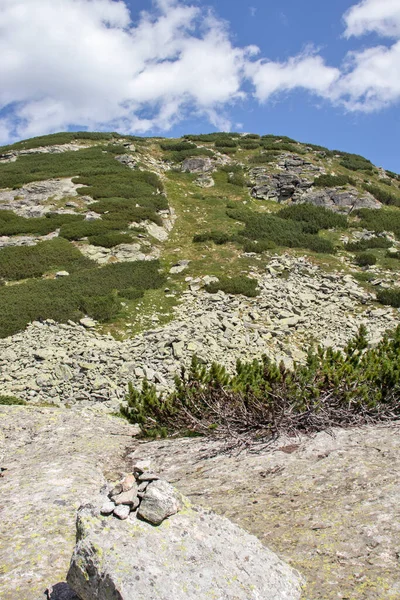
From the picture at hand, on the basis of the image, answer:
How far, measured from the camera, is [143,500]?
3.60m

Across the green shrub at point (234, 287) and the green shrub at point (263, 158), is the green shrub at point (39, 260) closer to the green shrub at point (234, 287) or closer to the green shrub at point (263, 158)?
the green shrub at point (234, 287)

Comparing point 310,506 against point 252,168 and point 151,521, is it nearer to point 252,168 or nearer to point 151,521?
point 151,521

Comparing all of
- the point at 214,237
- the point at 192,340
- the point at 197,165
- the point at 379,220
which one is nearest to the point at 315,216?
the point at 379,220

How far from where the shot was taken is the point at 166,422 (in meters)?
9.09

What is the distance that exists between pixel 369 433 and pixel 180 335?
10552mm

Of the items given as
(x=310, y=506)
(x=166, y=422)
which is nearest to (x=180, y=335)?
(x=166, y=422)

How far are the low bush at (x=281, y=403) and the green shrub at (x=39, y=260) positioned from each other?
52.8ft

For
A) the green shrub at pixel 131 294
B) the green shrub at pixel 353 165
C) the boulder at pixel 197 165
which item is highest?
the green shrub at pixel 353 165

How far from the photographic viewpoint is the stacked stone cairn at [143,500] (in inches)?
138

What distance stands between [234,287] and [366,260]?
10726mm

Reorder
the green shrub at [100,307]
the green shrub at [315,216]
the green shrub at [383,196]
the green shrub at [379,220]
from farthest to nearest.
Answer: the green shrub at [383,196] < the green shrub at [315,216] < the green shrub at [379,220] < the green shrub at [100,307]

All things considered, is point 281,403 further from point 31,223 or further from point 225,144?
point 225,144

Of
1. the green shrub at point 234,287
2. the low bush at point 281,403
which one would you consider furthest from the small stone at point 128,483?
the green shrub at point 234,287

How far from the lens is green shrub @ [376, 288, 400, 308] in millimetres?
21531
